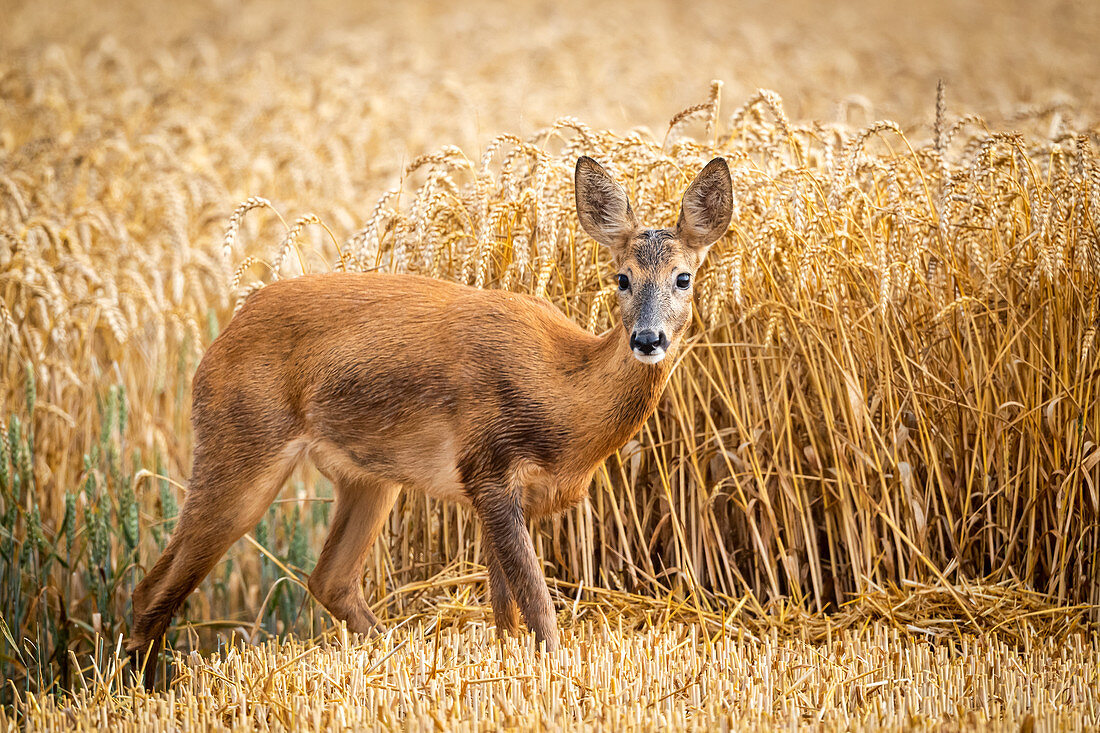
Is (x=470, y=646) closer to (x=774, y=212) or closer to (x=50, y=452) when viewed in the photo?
(x=774, y=212)

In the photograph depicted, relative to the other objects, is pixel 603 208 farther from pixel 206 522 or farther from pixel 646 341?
pixel 206 522

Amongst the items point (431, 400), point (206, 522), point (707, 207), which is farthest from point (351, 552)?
point (707, 207)

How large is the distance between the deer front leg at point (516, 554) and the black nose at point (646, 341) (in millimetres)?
819

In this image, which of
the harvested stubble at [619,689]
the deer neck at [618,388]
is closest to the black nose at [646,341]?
the deer neck at [618,388]

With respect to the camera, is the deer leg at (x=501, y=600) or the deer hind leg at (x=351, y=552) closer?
the deer leg at (x=501, y=600)

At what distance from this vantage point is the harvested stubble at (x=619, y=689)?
11.5 ft

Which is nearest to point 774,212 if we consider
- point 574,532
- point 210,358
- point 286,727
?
point 574,532

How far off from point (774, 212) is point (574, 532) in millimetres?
1664

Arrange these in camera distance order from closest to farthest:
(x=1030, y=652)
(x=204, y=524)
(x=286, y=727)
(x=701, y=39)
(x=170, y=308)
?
(x=286, y=727) → (x=1030, y=652) → (x=204, y=524) → (x=170, y=308) → (x=701, y=39)

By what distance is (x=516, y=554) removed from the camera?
4.23 meters

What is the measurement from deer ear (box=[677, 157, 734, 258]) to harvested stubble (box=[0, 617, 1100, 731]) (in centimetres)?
151

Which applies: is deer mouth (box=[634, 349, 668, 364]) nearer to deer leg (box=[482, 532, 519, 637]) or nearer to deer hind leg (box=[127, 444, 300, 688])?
deer leg (box=[482, 532, 519, 637])

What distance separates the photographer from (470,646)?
445cm

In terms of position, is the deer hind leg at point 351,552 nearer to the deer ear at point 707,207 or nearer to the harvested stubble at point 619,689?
the harvested stubble at point 619,689
